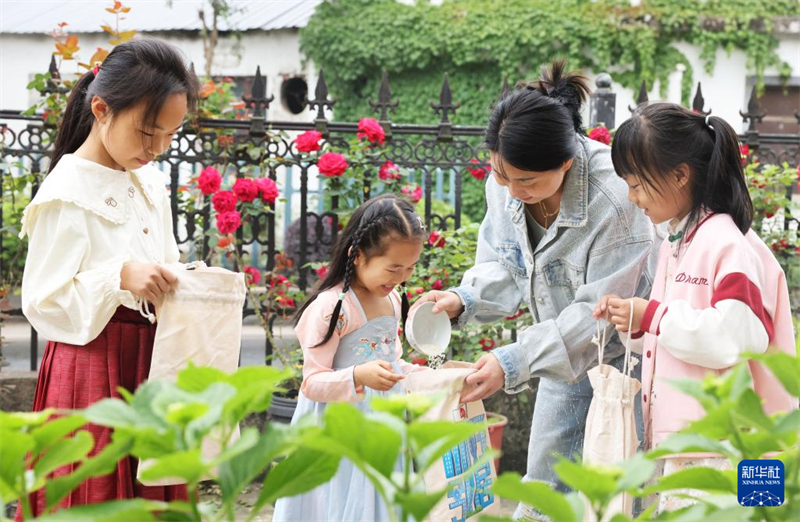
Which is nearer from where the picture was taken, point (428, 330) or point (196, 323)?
point (196, 323)

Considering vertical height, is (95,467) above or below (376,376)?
above

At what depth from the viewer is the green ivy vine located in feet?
37.4

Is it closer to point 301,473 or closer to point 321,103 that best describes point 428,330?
point 301,473

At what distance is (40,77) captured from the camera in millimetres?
4504

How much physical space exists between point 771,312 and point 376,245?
0.98 m

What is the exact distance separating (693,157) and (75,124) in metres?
1.50

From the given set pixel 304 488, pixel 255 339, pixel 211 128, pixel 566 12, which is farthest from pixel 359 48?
pixel 304 488

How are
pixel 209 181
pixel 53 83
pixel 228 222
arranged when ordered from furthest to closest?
1. pixel 53 83
2. pixel 209 181
3. pixel 228 222

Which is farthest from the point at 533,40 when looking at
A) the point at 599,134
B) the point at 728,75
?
the point at 599,134

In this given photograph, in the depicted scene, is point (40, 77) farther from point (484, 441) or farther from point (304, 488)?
point (304, 488)

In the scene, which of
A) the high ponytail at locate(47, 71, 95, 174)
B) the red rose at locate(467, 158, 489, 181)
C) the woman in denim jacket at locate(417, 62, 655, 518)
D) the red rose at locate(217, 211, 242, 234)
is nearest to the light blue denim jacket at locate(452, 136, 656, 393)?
the woman in denim jacket at locate(417, 62, 655, 518)

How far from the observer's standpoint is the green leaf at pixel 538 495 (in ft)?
2.39

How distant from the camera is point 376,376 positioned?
2188 mm

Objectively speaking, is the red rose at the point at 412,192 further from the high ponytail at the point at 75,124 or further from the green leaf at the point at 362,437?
the green leaf at the point at 362,437
